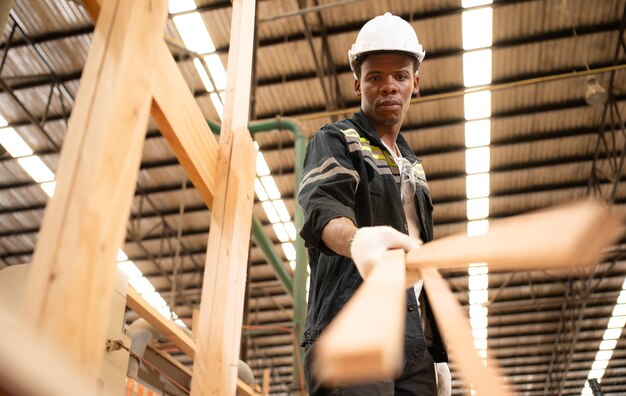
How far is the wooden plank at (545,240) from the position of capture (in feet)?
4.07

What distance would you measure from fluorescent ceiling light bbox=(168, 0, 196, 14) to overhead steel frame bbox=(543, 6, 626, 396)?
278 inches

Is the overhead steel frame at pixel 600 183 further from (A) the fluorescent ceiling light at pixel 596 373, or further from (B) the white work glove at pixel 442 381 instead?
(B) the white work glove at pixel 442 381

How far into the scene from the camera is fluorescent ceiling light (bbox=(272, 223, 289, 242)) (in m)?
14.9

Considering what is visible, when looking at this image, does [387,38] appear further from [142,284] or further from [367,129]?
[142,284]

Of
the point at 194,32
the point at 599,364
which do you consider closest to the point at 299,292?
the point at 194,32

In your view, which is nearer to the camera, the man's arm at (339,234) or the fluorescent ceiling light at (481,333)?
the man's arm at (339,234)

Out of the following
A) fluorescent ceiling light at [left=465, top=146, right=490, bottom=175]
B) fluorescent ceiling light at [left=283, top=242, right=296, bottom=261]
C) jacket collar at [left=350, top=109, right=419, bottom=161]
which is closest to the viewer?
jacket collar at [left=350, top=109, right=419, bottom=161]

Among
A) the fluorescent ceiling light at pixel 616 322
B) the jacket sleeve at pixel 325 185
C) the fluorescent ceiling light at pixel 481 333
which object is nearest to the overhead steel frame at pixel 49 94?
the fluorescent ceiling light at pixel 481 333

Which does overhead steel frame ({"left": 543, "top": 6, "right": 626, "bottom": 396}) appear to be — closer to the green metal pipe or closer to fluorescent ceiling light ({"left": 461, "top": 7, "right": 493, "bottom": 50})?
fluorescent ceiling light ({"left": 461, "top": 7, "right": 493, "bottom": 50})

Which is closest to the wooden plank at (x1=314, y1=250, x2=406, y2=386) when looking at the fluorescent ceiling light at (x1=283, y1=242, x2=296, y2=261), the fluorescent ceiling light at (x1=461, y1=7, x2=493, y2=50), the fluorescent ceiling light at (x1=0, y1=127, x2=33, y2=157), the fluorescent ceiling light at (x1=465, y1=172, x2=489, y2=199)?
the fluorescent ceiling light at (x1=461, y1=7, x2=493, y2=50)

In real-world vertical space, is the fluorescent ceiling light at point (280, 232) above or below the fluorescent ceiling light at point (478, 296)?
above

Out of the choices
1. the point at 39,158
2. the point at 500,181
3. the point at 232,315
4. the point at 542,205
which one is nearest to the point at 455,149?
the point at 500,181

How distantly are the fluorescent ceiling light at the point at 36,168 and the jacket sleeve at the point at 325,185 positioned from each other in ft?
39.9

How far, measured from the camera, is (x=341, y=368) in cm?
91
